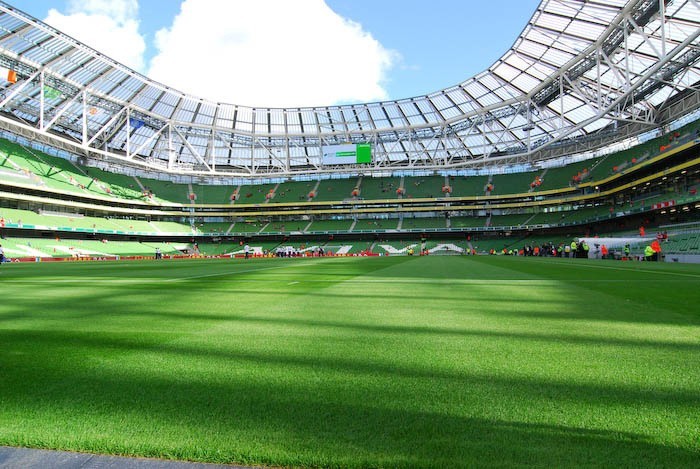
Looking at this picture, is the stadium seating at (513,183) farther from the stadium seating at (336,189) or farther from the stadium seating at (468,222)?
the stadium seating at (336,189)

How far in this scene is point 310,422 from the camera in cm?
188

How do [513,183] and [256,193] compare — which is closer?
[513,183]

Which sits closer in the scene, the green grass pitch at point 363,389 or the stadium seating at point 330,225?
the green grass pitch at point 363,389

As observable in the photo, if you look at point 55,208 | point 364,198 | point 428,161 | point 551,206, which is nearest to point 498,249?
point 551,206

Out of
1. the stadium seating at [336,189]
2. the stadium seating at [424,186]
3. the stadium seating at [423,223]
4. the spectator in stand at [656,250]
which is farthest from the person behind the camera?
the stadium seating at [336,189]

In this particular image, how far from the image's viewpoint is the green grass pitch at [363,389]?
5.43ft

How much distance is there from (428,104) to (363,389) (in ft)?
175

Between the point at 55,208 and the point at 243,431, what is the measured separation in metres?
62.6

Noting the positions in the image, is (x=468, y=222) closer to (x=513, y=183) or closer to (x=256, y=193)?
(x=513, y=183)

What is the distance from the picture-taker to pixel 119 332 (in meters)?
4.09

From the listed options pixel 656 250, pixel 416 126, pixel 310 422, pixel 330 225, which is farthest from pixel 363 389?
pixel 330 225

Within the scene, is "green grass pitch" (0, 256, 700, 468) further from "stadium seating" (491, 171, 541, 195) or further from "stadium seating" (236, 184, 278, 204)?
"stadium seating" (236, 184, 278, 204)

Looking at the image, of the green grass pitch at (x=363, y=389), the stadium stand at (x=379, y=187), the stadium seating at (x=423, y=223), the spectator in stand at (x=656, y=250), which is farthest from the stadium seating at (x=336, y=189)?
the green grass pitch at (x=363, y=389)

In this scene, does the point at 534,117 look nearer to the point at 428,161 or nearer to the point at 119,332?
the point at 428,161
